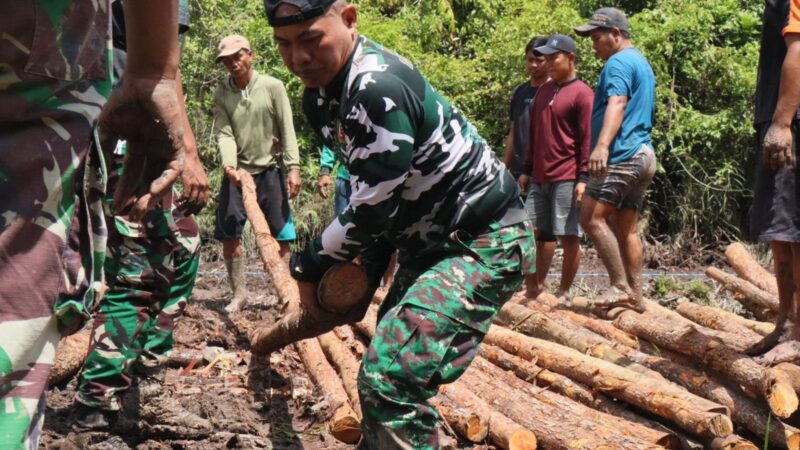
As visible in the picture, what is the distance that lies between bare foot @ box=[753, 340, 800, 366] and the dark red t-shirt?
3.44 meters

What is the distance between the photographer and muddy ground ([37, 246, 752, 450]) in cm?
493

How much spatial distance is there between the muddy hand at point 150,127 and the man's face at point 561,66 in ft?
20.6

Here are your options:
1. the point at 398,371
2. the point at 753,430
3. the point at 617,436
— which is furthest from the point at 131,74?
the point at 753,430

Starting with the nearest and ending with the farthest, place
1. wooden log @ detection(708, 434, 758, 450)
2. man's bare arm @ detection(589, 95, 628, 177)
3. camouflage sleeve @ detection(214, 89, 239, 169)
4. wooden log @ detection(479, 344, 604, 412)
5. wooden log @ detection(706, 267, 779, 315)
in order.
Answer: wooden log @ detection(708, 434, 758, 450), wooden log @ detection(479, 344, 604, 412), wooden log @ detection(706, 267, 779, 315), man's bare arm @ detection(589, 95, 628, 177), camouflage sleeve @ detection(214, 89, 239, 169)

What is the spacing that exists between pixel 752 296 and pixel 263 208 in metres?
4.19

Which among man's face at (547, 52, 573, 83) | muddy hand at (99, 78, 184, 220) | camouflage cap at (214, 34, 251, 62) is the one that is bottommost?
camouflage cap at (214, 34, 251, 62)

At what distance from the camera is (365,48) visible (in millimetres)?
3709

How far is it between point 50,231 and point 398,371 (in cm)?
177

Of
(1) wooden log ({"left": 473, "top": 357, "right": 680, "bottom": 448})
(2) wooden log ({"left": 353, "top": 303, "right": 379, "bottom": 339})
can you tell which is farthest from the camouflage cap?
(1) wooden log ({"left": 473, "top": 357, "right": 680, "bottom": 448})

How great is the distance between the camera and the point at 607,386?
17.1 feet

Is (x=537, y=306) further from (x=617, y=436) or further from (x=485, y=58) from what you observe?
(x=485, y=58)

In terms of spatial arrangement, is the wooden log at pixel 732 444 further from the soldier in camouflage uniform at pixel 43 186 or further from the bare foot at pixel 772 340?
the soldier in camouflage uniform at pixel 43 186

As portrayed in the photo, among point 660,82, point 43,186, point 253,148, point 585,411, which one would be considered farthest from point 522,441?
point 660,82

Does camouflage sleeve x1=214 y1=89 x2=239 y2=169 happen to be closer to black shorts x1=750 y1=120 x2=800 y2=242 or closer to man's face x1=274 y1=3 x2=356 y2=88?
black shorts x1=750 y1=120 x2=800 y2=242
